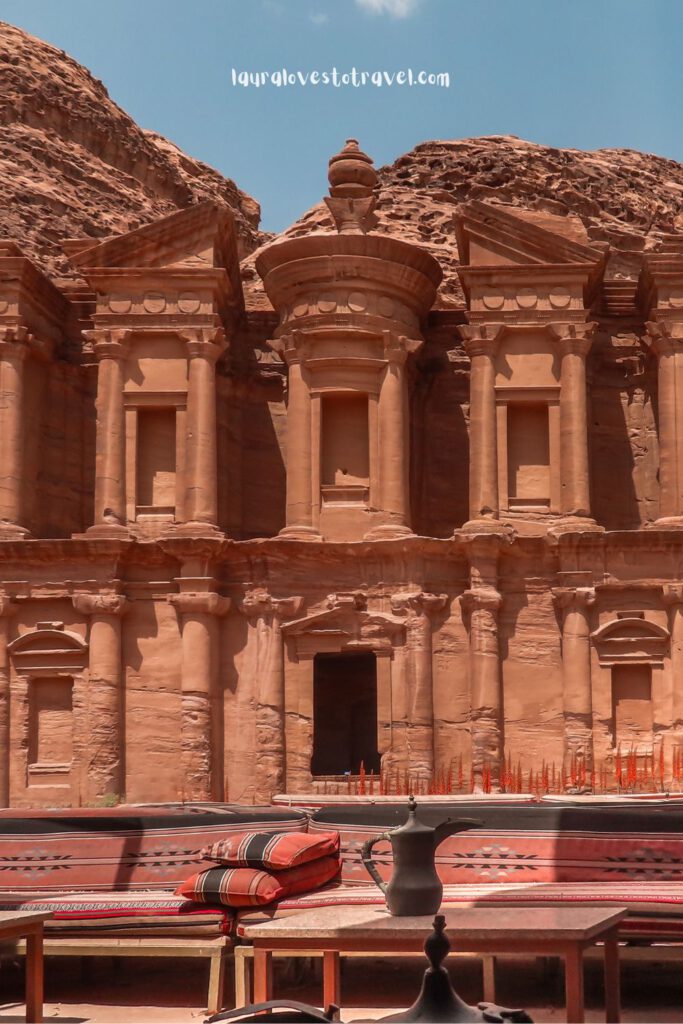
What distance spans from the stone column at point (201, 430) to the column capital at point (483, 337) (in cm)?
398

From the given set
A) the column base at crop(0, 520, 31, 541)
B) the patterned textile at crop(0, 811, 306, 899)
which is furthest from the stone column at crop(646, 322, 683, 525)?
the patterned textile at crop(0, 811, 306, 899)

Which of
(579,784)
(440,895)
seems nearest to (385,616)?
(579,784)

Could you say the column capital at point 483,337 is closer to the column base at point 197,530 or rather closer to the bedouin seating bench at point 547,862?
the column base at point 197,530

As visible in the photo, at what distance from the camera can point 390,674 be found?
983 inches

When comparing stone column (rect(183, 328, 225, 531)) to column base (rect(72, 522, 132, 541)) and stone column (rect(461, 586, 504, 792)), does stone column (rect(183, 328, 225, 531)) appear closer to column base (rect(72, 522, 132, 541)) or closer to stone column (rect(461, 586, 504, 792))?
Result: column base (rect(72, 522, 132, 541))

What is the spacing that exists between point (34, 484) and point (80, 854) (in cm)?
1379

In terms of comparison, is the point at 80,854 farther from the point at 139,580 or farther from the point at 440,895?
the point at 139,580

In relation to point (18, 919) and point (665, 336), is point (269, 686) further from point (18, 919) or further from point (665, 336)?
point (18, 919)

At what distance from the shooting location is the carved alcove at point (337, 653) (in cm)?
2478

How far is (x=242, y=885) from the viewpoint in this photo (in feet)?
42.1

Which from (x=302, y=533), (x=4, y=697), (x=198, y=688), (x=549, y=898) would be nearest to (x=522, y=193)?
(x=302, y=533)

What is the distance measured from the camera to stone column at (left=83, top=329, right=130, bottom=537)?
25.9 metres

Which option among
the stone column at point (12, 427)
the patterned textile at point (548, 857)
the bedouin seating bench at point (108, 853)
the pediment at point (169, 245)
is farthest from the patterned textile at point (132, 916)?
the pediment at point (169, 245)

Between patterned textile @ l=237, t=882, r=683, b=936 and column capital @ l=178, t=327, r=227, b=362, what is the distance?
1423 cm
